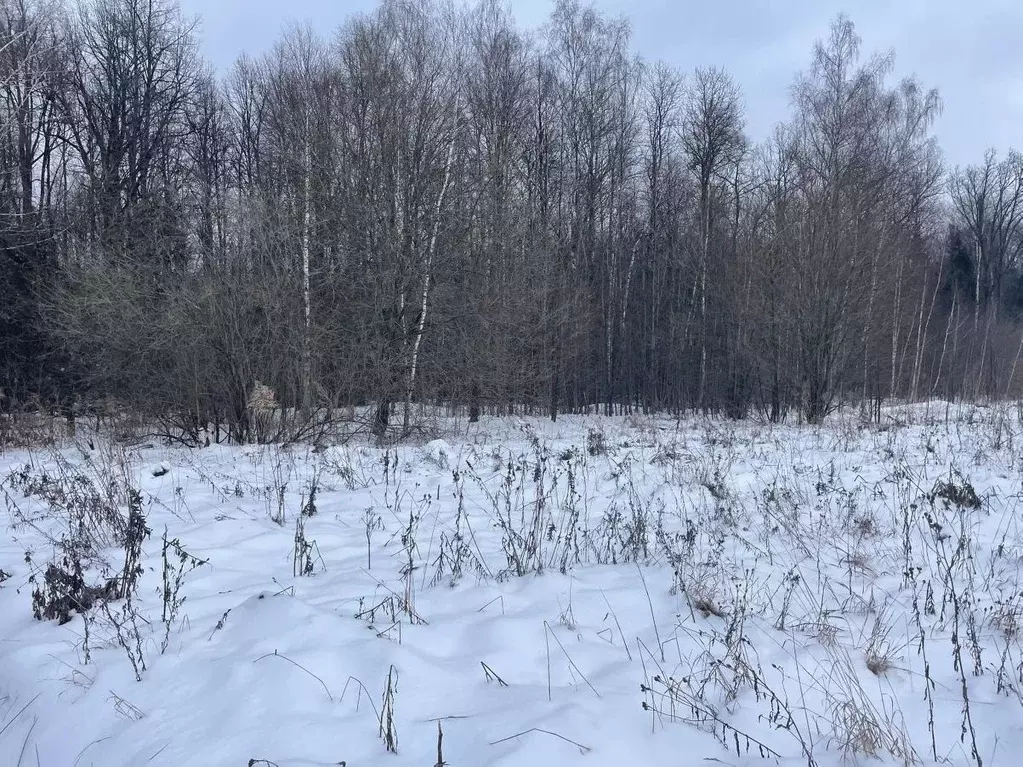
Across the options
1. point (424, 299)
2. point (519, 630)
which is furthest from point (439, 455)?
point (424, 299)

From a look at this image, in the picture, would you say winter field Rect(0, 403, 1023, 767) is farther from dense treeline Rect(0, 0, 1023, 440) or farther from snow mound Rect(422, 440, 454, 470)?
Result: dense treeline Rect(0, 0, 1023, 440)

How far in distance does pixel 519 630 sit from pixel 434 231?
12.6 m

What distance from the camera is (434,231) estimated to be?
1517 centimetres

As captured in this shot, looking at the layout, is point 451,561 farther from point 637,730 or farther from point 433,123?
point 433,123

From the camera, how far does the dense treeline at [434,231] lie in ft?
42.0

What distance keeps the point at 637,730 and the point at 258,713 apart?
1518mm

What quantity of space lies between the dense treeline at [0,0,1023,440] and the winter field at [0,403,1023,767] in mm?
7222

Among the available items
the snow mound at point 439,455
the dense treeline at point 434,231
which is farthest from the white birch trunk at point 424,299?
the snow mound at point 439,455

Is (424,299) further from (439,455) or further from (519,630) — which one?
(519,630)

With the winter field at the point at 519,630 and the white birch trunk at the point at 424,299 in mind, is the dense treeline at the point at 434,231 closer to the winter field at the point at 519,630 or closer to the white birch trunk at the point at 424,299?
the white birch trunk at the point at 424,299

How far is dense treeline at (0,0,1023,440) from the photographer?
42.0 ft

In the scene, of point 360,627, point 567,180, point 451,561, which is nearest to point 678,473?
point 451,561

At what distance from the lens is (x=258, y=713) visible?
2.81 m

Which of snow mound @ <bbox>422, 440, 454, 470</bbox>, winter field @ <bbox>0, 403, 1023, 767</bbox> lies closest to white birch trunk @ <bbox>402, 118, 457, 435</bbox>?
snow mound @ <bbox>422, 440, 454, 470</bbox>
